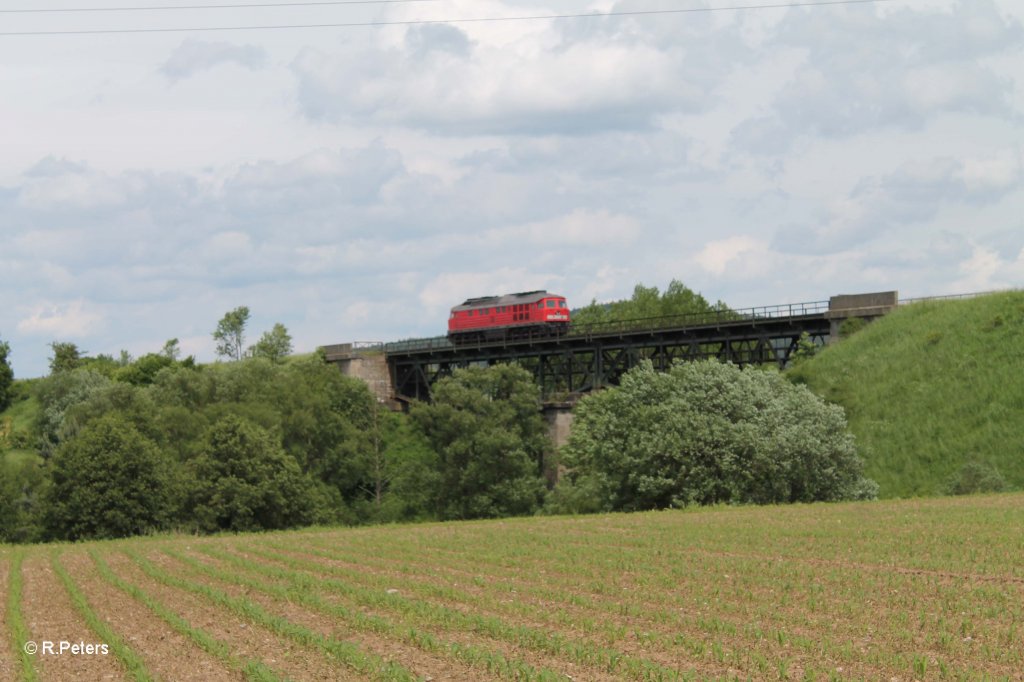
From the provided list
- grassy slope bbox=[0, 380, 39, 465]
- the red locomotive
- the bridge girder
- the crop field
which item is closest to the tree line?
the bridge girder

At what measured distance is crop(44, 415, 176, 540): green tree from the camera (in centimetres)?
6144

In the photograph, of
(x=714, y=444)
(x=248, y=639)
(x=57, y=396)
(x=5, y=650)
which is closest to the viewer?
(x=5, y=650)

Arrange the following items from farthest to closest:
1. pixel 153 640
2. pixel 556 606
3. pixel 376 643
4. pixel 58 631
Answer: pixel 556 606, pixel 58 631, pixel 153 640, pixel 376 643

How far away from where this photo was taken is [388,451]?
305 feet

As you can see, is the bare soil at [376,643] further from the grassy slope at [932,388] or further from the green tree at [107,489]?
the grassy slope at [932,388]

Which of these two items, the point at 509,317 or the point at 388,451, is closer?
the point at 388,451

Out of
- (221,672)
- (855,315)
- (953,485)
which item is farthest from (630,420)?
(221,672)

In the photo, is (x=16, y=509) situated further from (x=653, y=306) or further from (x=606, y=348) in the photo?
(x=653, y=306)

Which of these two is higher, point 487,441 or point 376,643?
point 487,441

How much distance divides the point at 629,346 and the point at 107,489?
37278 millimetres

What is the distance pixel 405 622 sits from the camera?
21.9 meters

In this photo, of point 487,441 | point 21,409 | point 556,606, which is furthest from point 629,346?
point 21,409

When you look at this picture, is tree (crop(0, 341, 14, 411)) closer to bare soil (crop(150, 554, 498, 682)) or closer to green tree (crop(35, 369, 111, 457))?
green tree (crop(35, 369, 111, 457))

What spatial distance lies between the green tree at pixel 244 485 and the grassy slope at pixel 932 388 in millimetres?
31133
